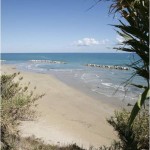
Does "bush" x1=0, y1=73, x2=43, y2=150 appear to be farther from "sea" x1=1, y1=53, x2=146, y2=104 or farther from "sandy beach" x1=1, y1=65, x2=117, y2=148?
"sea" x1=1, y1=53, x2=146, y2=104

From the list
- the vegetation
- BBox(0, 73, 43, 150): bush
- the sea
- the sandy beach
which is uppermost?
the vegetation

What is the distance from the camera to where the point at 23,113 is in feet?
33.7

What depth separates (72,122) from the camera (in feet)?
56.1

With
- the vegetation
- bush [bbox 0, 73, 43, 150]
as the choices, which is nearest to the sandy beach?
bush [bbox 0, 73, 43, 150]

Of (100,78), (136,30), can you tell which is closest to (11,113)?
(136,30)

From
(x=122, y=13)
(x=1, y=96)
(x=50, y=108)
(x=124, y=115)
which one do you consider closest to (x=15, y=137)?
(x=1, y=96)

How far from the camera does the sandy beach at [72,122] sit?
1344 centimetres

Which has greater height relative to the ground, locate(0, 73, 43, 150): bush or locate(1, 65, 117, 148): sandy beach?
locate(0, 73, 43, 150): bush

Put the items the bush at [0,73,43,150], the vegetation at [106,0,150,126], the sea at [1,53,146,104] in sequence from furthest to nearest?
the sea at [1,53,146,104] → the bush at [0,73,43,150] → the vegetation at [106,0,150,126]

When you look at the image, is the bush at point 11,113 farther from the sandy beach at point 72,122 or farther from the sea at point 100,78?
the sea at point 100,78

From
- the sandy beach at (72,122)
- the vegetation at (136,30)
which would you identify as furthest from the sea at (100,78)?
the sandy beach at (72,122)

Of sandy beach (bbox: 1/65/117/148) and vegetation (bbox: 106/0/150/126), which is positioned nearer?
vegetation (bbox: 106/0/150/126)

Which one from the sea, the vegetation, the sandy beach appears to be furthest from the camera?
the sea

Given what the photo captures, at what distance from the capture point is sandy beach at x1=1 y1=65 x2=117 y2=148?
13.4 m
